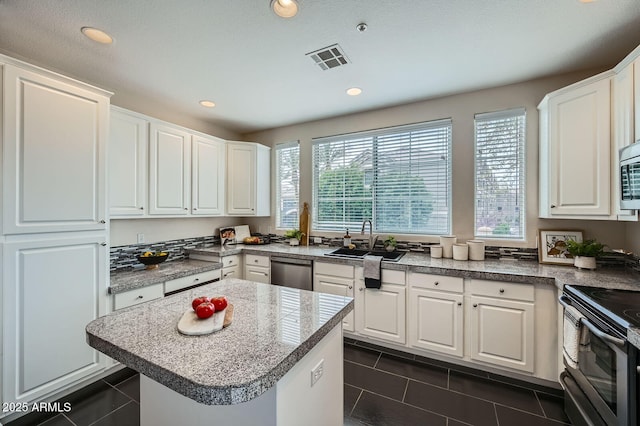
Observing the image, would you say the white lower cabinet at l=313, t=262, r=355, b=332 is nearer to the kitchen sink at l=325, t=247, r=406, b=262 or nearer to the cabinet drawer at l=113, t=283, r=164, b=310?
the kitchen sink at l=325, t=247, r=406, b=262

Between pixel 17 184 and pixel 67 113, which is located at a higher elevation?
pixel 67 113

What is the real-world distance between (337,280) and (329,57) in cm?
213

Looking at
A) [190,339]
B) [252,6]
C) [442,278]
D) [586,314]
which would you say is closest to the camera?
[190,339]

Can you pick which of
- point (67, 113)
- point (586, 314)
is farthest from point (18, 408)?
point (586, 314)

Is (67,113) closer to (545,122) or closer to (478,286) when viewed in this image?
(478,286)

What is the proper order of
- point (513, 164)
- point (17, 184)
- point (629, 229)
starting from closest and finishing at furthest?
point (17, 184) < point (629, 229) < point (513, 164)

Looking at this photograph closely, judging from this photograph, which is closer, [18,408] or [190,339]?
[190,339]

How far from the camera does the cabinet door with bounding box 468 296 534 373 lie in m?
2.09

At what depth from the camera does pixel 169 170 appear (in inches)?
117

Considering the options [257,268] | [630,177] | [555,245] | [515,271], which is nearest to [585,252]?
[555,245]

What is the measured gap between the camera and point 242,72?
2.40 meters

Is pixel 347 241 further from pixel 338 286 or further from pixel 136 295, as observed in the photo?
pixel 136 295

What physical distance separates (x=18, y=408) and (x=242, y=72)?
2947mm

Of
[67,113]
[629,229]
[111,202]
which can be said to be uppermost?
[67,113]
